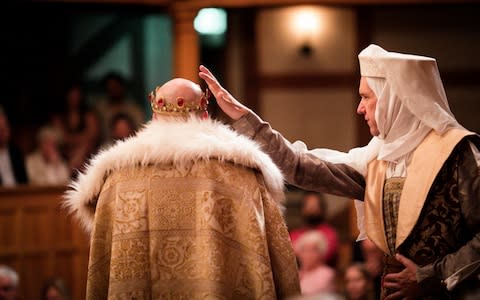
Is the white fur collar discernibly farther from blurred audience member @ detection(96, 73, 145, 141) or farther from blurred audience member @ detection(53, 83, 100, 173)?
blurred audience member @ detection(96, 73, 145, 141)

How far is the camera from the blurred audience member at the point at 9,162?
8.30 m

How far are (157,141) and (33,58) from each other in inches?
259

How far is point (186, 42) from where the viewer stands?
8.77 meters

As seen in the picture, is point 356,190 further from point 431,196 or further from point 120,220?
point 120,220

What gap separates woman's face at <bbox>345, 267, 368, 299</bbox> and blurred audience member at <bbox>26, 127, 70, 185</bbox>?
9.61 ft

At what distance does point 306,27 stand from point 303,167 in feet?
19.9

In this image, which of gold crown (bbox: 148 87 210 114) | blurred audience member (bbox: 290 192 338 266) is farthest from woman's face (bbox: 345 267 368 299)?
gold crown (bbox: 148 87 210 114)

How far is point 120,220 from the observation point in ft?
13.1

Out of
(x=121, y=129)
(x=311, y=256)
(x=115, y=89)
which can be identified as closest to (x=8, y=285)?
(x=311, y=256)

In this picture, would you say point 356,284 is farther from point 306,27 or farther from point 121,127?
point 306,27

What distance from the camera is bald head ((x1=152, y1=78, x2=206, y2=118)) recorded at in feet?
13.3

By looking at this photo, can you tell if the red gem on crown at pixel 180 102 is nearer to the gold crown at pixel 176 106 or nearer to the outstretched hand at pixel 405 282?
the gold crown at pixel 176 106

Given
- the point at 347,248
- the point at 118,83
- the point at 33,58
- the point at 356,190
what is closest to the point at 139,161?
the point at 356,190

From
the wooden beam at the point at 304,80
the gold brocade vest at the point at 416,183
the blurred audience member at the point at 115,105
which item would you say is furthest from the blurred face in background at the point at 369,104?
the wooden beam at the point at 304,80
